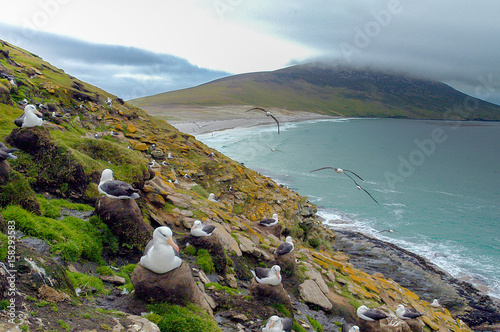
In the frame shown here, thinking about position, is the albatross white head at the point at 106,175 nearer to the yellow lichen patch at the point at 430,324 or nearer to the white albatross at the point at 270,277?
the white albatross at the point at 270,277

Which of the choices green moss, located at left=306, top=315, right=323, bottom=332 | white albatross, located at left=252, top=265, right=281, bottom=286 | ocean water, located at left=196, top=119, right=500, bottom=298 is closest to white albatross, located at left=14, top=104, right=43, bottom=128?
white albatross, located at left=252, top=265, right=281, bottom=286

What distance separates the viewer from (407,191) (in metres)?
49.5

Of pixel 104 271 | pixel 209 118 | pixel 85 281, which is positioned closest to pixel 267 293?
pixel 104 271

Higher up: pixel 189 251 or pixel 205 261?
pixel 189 251

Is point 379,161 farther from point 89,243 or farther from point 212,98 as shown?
point 212,98

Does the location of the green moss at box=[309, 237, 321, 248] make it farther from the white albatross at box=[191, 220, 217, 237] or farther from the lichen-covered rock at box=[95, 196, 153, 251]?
the lichen-covered rock at box=[95, 196, 153, 251]

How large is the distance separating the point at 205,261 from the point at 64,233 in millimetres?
3558

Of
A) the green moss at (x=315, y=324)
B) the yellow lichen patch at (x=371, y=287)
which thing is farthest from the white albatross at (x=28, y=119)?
the yellow lichen patch at (x=371, y=287)

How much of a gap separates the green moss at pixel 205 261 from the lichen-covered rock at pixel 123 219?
5.37 ft

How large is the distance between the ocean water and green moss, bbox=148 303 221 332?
87.7 feet

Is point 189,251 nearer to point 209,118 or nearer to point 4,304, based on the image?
point 4,304

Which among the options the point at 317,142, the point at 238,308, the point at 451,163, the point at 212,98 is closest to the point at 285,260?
the point at 238,308

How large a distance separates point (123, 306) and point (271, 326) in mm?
2988

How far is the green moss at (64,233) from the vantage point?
21.2 feet
